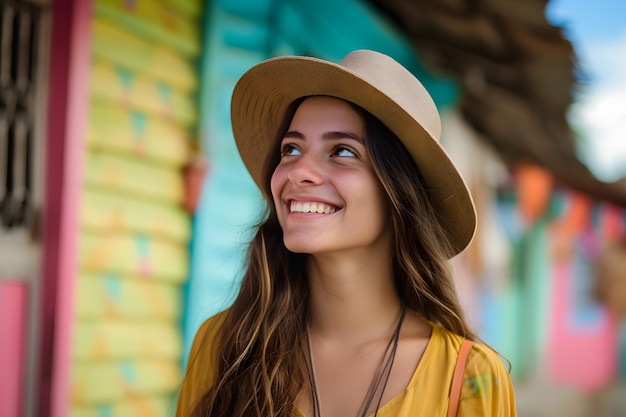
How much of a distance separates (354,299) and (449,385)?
16.0 inches

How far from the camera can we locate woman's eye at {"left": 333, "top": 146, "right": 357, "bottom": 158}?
2.15 meters

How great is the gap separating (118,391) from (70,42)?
5.29 feet

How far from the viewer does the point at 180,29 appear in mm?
3779

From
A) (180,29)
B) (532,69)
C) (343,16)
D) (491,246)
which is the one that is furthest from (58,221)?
(491,246)

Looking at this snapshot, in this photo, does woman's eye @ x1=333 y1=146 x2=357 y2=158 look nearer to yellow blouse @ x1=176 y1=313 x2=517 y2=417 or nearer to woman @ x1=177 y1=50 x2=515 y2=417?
woman @ x1=177 y1=50 x2=515 y2=417

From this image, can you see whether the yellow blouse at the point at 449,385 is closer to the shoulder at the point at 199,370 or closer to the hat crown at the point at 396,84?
the shoulder at the point at 199,370

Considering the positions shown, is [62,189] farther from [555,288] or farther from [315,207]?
[555,288]

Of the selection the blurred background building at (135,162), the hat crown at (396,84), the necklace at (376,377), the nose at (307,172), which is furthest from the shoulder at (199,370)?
the hat crown at (396,84)

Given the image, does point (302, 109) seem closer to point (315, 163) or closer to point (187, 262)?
point (315, 163)

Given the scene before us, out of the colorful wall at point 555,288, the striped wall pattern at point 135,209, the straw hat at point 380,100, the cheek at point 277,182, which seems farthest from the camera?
the colorful wall at point 555,288

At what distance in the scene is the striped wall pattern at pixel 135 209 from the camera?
3.25 metres

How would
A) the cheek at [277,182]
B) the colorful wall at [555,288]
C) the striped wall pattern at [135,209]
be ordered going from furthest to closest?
the colorful wall at [555,288] < the striped wall pattern at [135,209] < the cheek at [277,182]

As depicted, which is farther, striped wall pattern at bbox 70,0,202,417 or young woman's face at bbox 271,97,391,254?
striped wall pattern at bbox 70,0,202,417

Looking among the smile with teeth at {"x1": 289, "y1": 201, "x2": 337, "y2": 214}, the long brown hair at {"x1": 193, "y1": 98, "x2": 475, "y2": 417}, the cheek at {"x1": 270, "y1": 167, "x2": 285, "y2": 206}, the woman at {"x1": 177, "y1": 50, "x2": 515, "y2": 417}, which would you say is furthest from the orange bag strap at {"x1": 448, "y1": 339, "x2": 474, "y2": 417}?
the cheek at {"x1": 270, "y1": 167, "x2": 285, "y2": 206}
